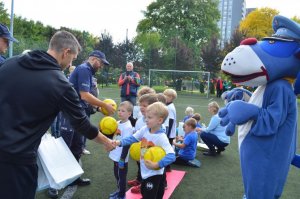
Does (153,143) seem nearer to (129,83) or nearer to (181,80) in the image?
(129,83)

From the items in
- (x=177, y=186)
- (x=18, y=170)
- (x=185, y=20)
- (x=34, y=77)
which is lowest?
(x=177, y=186)

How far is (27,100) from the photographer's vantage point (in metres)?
2.69

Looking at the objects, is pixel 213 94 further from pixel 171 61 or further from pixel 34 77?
pixel 34 77

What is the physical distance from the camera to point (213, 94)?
2920 cm

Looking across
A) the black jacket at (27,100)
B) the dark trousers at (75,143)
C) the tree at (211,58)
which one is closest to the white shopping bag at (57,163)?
the dark trousers at (75,143)

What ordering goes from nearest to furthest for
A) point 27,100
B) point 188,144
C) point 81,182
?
point 27,100, point 81,182, point 188,144

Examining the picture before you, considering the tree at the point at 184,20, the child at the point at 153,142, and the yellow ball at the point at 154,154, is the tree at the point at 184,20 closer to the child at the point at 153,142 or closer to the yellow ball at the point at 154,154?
the child at the point at 153,142

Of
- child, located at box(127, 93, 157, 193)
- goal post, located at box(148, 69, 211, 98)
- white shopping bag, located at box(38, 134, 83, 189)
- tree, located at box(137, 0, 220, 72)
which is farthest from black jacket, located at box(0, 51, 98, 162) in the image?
tree, located at box(137, 0, 220, 72)

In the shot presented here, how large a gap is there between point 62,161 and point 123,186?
3.33 ft

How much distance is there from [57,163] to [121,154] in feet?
3.13

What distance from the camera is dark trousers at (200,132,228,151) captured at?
24.2ft

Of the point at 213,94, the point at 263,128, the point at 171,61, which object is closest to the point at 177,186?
the point at 263,128

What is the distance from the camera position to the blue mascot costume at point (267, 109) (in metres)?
3.21

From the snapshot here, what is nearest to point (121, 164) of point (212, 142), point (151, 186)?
point (151, 186)
